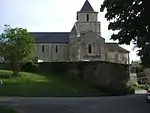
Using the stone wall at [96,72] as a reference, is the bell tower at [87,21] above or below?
above

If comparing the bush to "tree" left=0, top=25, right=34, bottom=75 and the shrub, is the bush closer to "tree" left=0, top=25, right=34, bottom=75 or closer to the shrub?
the shrub

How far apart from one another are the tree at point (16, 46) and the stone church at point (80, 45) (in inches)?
1726

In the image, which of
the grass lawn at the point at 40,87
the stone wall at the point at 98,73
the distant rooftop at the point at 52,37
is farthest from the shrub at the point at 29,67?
the distant rooftop at the point at 52,37

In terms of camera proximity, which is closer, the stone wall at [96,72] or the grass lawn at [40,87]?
the grass lawn at [40,87]

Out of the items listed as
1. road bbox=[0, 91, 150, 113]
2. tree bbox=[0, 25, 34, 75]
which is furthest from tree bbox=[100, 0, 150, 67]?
tree bbox=[0, 25, 34, 75]

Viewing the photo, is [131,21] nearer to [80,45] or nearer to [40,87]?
[40,87]

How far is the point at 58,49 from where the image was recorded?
110 metres

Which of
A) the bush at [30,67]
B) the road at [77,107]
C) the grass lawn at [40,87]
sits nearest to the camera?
the road at [77,107]

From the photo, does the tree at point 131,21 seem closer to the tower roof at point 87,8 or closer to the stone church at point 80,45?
A: the stone church at point 80,45

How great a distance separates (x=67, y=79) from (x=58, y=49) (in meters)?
46.5

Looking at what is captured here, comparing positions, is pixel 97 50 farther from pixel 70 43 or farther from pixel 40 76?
pixel 40 76

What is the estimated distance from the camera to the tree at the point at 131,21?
23.8 metres

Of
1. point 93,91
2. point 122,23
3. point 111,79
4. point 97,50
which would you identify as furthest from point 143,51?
point 97,50

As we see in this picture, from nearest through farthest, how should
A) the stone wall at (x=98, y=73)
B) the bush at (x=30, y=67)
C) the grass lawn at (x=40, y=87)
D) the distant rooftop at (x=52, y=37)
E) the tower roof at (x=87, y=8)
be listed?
the grass lawn at (x=40, y=87) < the stone wall at (x=98, y=73) < the bush at (x=30, y=67) < the distant rooftop at (x=52, y=37) < the tower roof at (x=87, y=8)
